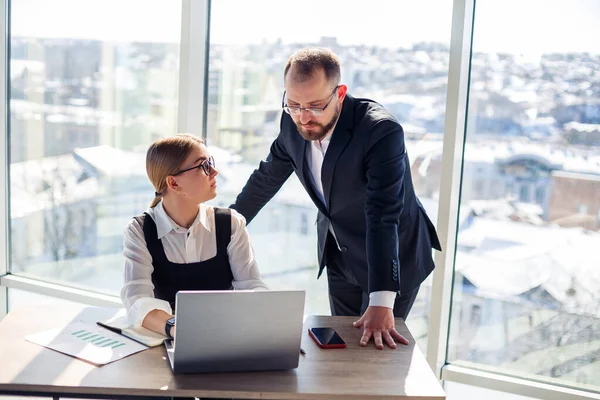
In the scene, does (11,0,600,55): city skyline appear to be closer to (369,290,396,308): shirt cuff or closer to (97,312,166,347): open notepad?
(369,290,396,308): shirt cuff

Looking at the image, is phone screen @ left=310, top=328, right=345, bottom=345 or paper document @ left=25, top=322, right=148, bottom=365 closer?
paper document @ left=25, top=322, right=148, bottom=365

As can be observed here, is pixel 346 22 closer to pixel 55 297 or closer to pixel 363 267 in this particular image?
pixel 363 267

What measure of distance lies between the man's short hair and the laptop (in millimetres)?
777

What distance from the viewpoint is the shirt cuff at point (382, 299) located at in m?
2.16

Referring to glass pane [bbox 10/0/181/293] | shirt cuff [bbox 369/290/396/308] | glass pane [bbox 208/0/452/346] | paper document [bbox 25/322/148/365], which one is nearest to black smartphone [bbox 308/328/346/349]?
shirt cuff [bbox 369/290/396/308]

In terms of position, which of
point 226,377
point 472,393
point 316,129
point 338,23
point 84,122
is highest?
point 338,23

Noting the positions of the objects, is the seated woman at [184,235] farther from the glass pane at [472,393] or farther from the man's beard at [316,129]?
the glass pane at [472,393]

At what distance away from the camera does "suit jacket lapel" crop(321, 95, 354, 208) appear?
2.38 metres

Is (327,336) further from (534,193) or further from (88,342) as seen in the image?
(534,193)

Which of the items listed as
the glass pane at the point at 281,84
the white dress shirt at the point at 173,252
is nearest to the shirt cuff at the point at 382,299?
the white dress shirt at the point at 173,252

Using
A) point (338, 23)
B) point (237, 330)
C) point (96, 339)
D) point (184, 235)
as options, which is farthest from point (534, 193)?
point (96, 339)

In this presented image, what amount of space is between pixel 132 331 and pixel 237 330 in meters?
0.42

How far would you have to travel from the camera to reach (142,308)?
2078mm

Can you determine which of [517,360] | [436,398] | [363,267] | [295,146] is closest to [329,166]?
[295,146]
